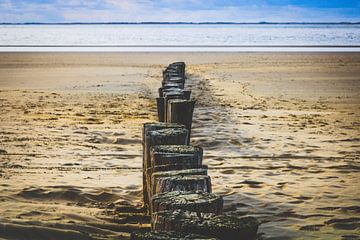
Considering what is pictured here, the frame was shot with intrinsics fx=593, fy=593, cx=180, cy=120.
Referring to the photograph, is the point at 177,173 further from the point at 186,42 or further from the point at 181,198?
the point at 186,42

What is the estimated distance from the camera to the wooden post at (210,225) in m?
2.37

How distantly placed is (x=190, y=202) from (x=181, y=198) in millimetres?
82

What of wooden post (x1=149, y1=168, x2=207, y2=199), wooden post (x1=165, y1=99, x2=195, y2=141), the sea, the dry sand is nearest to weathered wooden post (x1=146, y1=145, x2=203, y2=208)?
wooden post (x1=149, y1=168, x2=207, y2=199)

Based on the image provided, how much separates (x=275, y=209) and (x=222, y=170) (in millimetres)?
1467

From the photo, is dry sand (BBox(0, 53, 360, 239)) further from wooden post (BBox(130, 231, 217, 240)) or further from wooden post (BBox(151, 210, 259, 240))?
wooden post (BBox(130, 231, 217, 240))

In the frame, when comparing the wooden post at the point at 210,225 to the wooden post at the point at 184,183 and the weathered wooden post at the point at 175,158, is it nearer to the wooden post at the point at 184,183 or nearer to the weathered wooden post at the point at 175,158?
the wooden post at the point at 184,183

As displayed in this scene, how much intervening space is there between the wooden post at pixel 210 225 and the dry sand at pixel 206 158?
311 mm

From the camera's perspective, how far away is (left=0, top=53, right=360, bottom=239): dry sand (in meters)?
4.43

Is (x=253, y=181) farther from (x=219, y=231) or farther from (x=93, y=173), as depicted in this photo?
(x=219, y=231)

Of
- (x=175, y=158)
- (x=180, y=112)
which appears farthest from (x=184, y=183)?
(x=180, y=112)

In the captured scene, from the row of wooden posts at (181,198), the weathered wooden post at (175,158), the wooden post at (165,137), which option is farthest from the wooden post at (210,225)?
the wooden post at (165,137)

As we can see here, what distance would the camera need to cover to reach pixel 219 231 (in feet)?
7.79

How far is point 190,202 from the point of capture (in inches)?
106

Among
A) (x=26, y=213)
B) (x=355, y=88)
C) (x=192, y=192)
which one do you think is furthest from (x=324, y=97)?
(x=192, y=192)
